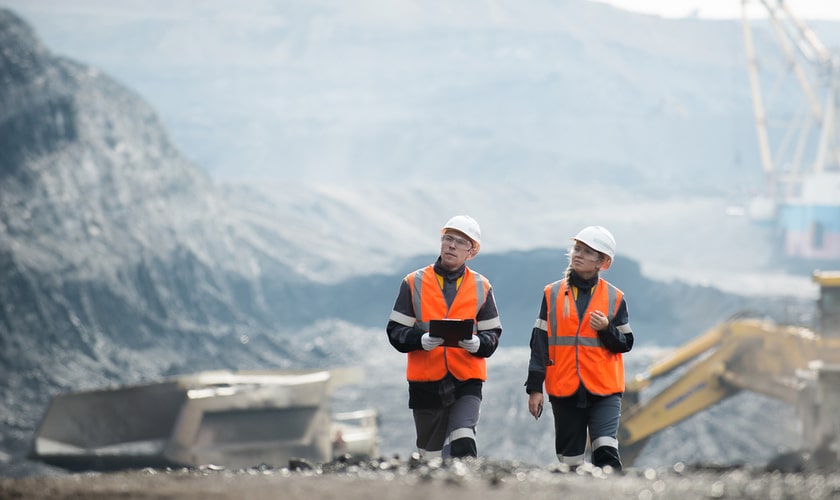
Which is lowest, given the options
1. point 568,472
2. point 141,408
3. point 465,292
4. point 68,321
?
point 68,321

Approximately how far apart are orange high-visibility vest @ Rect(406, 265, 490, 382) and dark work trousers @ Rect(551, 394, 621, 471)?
0.33 metres

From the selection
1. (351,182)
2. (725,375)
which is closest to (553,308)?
(725,375)

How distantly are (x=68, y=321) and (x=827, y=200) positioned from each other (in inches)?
1357

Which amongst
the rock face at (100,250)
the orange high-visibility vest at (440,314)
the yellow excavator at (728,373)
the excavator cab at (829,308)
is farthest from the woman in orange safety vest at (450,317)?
the rock face at (100,250)

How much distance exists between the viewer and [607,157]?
235 feet

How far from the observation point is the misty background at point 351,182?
21.9m

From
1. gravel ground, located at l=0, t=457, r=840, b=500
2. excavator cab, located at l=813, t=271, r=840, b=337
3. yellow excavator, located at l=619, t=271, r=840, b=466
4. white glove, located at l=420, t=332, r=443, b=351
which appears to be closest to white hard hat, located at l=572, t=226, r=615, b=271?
white glove, located at l=420, t=332, r=443, b=351

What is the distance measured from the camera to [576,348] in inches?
167

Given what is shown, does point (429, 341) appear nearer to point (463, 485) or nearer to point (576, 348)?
point (576, 348)

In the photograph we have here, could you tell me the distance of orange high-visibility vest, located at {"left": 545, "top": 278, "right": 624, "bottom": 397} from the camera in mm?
4215

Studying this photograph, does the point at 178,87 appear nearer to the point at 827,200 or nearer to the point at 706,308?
the point at 827,200

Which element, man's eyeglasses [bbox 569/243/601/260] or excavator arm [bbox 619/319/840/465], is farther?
excavator arm [bbox 619/319/840/465]

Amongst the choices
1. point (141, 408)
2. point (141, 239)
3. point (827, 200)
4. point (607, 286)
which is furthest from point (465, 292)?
point (827, 200)

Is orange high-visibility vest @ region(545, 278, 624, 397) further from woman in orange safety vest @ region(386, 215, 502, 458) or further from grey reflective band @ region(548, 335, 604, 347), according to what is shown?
woman in orange safety vest @ region(386, 215, 502, 458)
